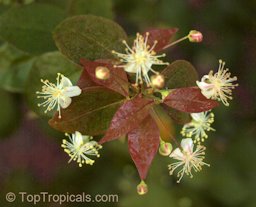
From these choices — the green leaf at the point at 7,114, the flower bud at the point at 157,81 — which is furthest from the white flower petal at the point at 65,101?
the green leaf at the point at 7,114

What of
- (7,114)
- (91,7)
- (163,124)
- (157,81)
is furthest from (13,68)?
(157,81)

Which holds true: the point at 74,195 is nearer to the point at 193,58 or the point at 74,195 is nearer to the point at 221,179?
the point at 221,179

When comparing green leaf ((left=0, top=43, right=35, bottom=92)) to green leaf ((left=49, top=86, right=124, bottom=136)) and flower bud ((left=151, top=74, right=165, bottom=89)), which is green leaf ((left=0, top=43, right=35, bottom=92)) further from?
flower bud ((left=151, top=74, right=165, bottom=89))

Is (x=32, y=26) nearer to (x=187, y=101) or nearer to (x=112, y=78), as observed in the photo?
(x=112, y=78)

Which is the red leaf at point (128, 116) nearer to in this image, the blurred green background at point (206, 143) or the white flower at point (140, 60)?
the white flower at point (140, 60)

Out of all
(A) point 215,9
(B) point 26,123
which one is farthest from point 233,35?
(B) point 26,123

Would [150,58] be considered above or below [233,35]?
below
